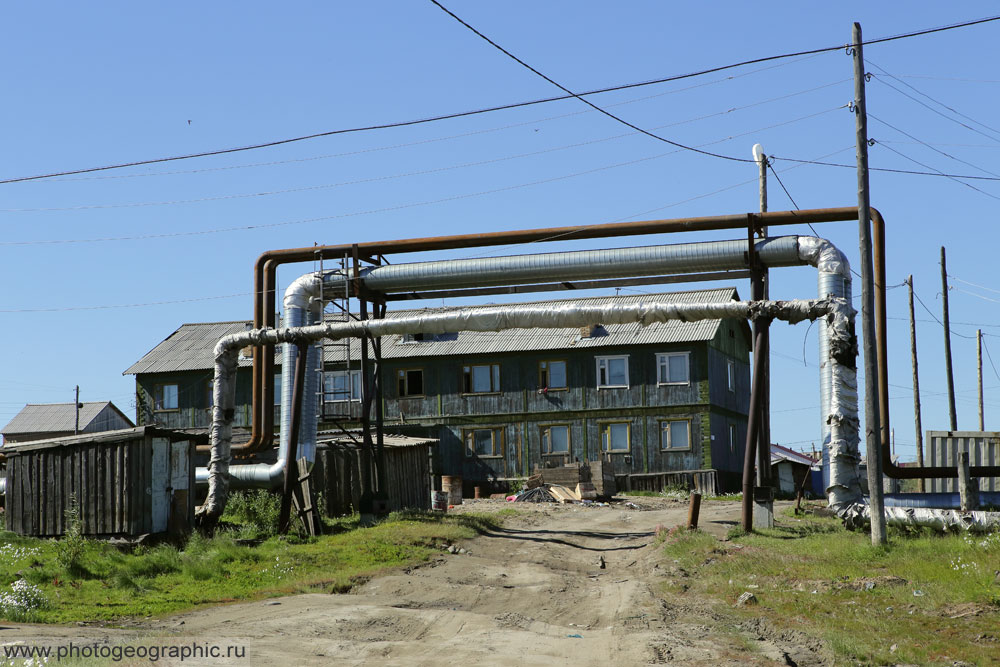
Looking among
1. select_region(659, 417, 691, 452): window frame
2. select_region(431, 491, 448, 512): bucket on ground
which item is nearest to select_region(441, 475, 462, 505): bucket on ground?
select_region(431, 491, 448, 512): bucket on ground

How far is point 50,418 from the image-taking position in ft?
211

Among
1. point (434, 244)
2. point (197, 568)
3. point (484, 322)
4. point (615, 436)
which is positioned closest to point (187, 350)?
point (615, 436)

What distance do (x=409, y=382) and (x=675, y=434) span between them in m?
11.2

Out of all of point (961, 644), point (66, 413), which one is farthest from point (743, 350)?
point (66, 413)

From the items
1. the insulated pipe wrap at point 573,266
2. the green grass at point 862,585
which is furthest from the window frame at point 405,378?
the green grass at point 862,585

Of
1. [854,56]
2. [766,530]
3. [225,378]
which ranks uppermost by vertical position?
[854,56]

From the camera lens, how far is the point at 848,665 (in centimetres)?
991

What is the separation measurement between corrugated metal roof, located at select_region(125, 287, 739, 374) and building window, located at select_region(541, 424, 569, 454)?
3208 mm

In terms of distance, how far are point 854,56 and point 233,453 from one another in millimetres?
16504

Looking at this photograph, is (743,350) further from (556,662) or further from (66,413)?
(66,413)

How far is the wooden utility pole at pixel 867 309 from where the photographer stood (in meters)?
17.6

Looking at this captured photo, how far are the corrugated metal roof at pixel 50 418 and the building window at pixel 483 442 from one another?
33.0 m

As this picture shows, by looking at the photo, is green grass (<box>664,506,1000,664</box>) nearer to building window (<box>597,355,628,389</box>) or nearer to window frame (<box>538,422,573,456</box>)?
building window (<box>597,355,628,389</box>)

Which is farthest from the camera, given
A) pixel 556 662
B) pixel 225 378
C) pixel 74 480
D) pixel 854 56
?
pixel 225 378
